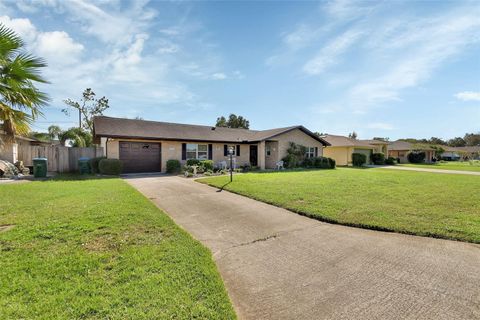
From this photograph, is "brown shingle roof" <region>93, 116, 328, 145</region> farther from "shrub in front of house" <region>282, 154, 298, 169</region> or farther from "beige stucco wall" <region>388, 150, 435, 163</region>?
"beige stucco wall" <region>388, 150, 435, 163</region>

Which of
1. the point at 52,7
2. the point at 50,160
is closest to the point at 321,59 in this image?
the point at 52,7

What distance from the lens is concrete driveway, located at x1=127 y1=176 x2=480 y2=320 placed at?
8.18ft

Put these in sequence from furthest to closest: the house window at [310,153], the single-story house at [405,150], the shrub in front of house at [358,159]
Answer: the single-story house at [405,150] < the shrub in front of house at [358,159] < the house window at [310,153]

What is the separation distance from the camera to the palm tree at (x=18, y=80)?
533 cm

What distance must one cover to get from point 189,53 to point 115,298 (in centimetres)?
1130

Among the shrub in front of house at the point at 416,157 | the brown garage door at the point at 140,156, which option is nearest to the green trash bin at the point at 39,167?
the brown garage door at the point at 140,156

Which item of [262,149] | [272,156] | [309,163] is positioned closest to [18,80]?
[262,149]

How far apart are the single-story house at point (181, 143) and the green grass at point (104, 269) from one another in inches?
394

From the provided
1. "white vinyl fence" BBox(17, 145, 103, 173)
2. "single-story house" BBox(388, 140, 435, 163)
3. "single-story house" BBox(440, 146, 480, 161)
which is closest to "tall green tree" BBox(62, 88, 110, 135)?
"white vinyl fence" BBox(17, 145, 103, 173)

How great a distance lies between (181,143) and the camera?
1716 centimetres

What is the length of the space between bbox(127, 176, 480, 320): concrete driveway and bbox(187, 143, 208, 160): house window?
12.3m

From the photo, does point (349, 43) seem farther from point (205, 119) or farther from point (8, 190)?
point (205, 119)

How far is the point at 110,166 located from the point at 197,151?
20.3ft

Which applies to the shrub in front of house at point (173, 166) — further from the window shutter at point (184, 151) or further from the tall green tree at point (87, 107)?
the tall green tree at point (87, 107)
